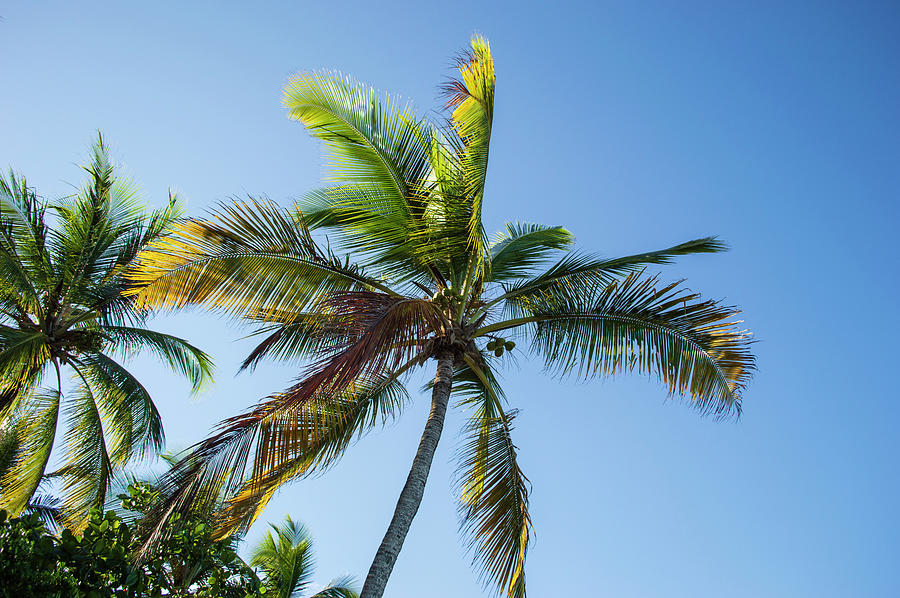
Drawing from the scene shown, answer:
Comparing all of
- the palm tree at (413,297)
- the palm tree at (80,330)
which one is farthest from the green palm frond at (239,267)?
the palm tree at (80,330)

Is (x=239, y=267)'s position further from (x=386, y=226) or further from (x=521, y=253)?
(x=521, y=253)

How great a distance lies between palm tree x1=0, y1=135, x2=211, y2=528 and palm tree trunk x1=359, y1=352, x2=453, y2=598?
4.81 m

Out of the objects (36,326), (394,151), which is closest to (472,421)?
(394,151)

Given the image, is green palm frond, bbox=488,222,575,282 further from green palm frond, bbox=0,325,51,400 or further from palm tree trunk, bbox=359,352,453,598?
green palm frond, bbox=0,325,51,400

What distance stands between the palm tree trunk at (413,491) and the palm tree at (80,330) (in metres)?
4.81

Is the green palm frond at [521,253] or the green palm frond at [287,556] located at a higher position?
the green palm frond at [521,253]

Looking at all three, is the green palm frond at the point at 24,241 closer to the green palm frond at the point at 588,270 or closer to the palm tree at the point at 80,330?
the palm tree at the point at 80,330

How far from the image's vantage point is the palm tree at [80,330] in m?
9.27

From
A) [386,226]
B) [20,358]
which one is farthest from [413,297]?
[20,358]

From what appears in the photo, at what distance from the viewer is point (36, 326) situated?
31.1ft

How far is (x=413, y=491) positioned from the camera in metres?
6.60

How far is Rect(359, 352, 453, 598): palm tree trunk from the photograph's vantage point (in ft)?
19.5

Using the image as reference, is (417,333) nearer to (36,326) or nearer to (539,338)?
(539,338)

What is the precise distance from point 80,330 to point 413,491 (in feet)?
20.0
